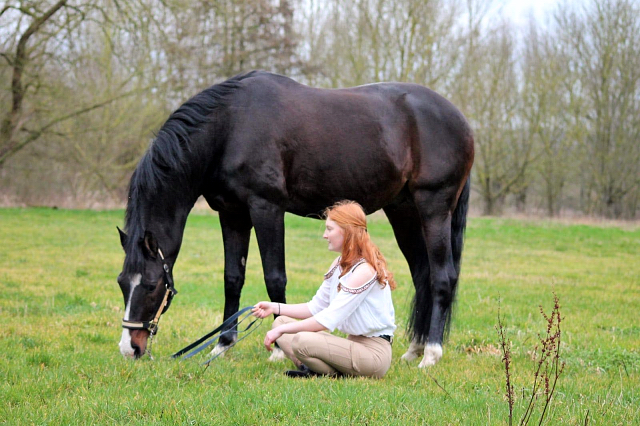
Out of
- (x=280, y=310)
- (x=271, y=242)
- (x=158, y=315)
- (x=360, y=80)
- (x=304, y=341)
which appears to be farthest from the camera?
(x=360, y=80)

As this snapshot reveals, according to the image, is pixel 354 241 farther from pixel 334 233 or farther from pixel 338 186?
pixel 338 186

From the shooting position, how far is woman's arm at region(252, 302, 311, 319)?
157 inches

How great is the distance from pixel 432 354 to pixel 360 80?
20490mm

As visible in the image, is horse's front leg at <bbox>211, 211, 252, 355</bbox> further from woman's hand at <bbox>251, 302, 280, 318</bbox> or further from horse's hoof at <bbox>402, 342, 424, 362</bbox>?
horse's hoof at <bbox>402, 342, 424, 362</bbox>

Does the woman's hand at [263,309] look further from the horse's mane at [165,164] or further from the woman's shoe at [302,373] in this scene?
the horse's mane at [165,164]

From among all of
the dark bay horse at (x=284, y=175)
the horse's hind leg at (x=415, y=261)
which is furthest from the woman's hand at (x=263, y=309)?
the horse's hind leg at (x=415, y=261)

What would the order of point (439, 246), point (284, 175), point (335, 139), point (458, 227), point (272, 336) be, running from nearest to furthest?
point (272, 336), point (284, 175), point (335, 139), point (439, 246), point (458, 227)

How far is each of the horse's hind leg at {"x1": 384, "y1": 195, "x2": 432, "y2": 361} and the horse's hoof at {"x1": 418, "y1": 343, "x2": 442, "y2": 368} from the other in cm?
31

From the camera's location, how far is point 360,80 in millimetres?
24047

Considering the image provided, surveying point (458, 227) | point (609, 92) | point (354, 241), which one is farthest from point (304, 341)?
point (609, 92)

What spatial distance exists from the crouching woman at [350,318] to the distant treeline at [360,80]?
17652 millimetres

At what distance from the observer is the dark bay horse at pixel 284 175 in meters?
4.32

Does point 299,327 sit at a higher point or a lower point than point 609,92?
lower

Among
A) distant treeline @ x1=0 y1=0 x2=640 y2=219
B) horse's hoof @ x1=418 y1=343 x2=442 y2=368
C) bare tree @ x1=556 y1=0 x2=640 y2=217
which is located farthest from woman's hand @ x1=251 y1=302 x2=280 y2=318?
bare tree @ x1=556 y1=0 x2=640 y2=217
